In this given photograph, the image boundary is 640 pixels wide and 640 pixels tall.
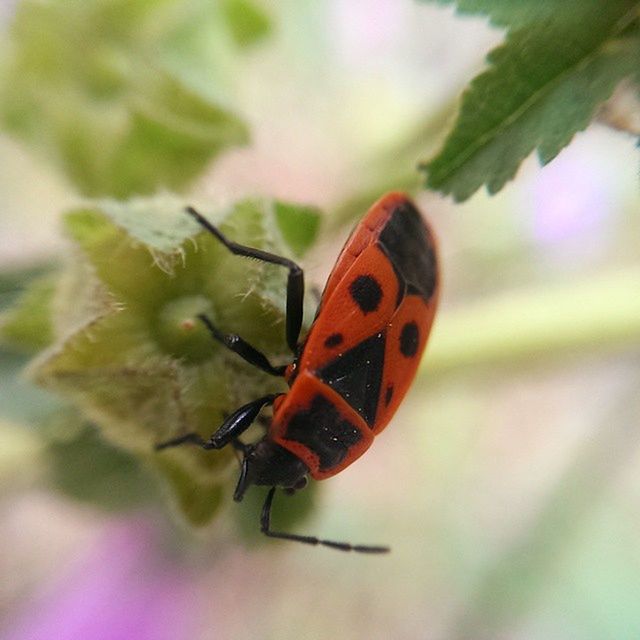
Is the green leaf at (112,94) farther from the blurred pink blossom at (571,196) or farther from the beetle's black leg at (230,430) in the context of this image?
the blurred pink blossom at (571,196)

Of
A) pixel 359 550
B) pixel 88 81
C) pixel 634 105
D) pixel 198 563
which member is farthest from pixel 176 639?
pixel 634 105

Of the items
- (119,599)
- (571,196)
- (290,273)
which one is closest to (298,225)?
(290,273)

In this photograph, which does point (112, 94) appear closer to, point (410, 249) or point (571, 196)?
point (410, 249)

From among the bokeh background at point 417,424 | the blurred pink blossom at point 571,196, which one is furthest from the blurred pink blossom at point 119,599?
the blurred pink blossom at point 571,196

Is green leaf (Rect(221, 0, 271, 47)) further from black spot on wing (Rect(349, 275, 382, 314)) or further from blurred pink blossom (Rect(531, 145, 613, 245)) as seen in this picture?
blurred pink blossom (Rect(531, 145, 613, 245))

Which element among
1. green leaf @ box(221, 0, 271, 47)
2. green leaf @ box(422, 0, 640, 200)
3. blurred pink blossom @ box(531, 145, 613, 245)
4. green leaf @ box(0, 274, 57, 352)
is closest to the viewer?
green leaf @ box(422, 0, 640, 200)

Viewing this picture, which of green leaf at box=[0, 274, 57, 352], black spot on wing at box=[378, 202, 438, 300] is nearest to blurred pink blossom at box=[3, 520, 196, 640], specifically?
green leaf at box=[0, 274, 57, 352]
